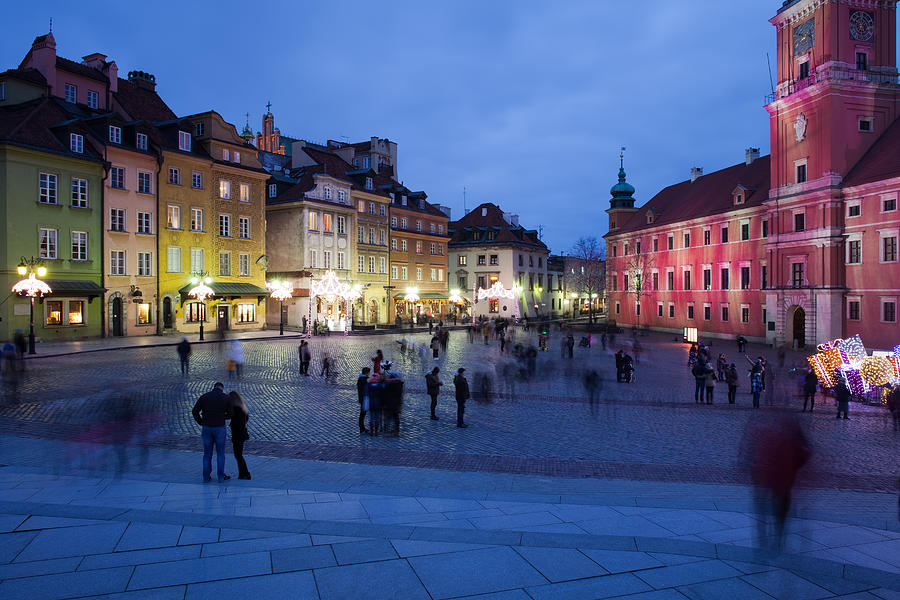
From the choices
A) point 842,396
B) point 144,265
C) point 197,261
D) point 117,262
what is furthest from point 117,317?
point 842,396

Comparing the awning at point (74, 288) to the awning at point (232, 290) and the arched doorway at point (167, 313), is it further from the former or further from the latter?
the awning at point (232, 290)

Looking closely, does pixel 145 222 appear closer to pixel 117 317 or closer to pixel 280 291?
pixel 117 317

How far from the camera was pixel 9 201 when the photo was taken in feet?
106

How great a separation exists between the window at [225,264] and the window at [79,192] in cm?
1090

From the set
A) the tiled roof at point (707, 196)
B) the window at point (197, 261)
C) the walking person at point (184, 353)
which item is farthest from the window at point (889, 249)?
the window at point (197, 261)

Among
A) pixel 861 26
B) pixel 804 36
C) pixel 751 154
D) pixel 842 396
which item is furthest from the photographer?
pixel 751 154

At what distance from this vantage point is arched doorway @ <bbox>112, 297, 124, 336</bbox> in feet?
125

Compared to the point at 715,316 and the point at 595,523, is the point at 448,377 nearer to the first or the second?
the point at 595,523

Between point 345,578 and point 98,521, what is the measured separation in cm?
379

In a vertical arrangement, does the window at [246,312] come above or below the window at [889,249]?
below

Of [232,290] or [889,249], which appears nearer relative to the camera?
[889,249]

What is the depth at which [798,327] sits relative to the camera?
44.7 meters

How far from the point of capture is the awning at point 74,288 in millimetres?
33781

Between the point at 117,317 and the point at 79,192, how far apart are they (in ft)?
26.6
